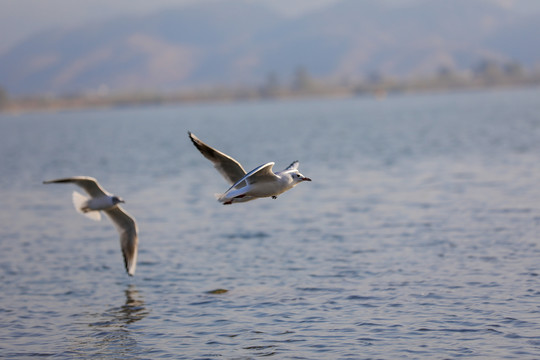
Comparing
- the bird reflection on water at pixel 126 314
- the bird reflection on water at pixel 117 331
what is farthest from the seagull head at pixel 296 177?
the bird reflection on water at pixel 126 314

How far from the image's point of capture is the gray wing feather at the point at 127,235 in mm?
18811

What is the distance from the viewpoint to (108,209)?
1838 cm

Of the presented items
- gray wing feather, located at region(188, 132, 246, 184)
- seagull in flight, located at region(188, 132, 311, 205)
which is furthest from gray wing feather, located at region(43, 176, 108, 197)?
seagull in flight, located at region(188, 132, 311, 205)

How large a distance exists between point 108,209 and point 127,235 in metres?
0.97

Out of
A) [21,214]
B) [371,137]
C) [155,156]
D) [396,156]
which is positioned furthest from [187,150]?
[21,214]

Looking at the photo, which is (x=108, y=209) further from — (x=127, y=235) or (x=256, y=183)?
(x=256, y=183)

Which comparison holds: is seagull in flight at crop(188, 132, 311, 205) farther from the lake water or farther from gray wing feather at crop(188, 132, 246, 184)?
the lake water

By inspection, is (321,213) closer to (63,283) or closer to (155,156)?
(63,283)

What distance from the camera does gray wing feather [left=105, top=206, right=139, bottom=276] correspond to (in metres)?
18.8

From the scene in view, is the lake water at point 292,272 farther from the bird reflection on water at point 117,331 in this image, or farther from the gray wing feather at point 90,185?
the gray wing feather at point 90,185

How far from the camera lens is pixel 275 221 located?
27.0 metres

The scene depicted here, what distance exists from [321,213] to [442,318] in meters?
13.1

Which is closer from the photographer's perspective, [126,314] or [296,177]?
[296,177]

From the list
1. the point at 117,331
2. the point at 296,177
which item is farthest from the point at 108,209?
the point at 296,177
